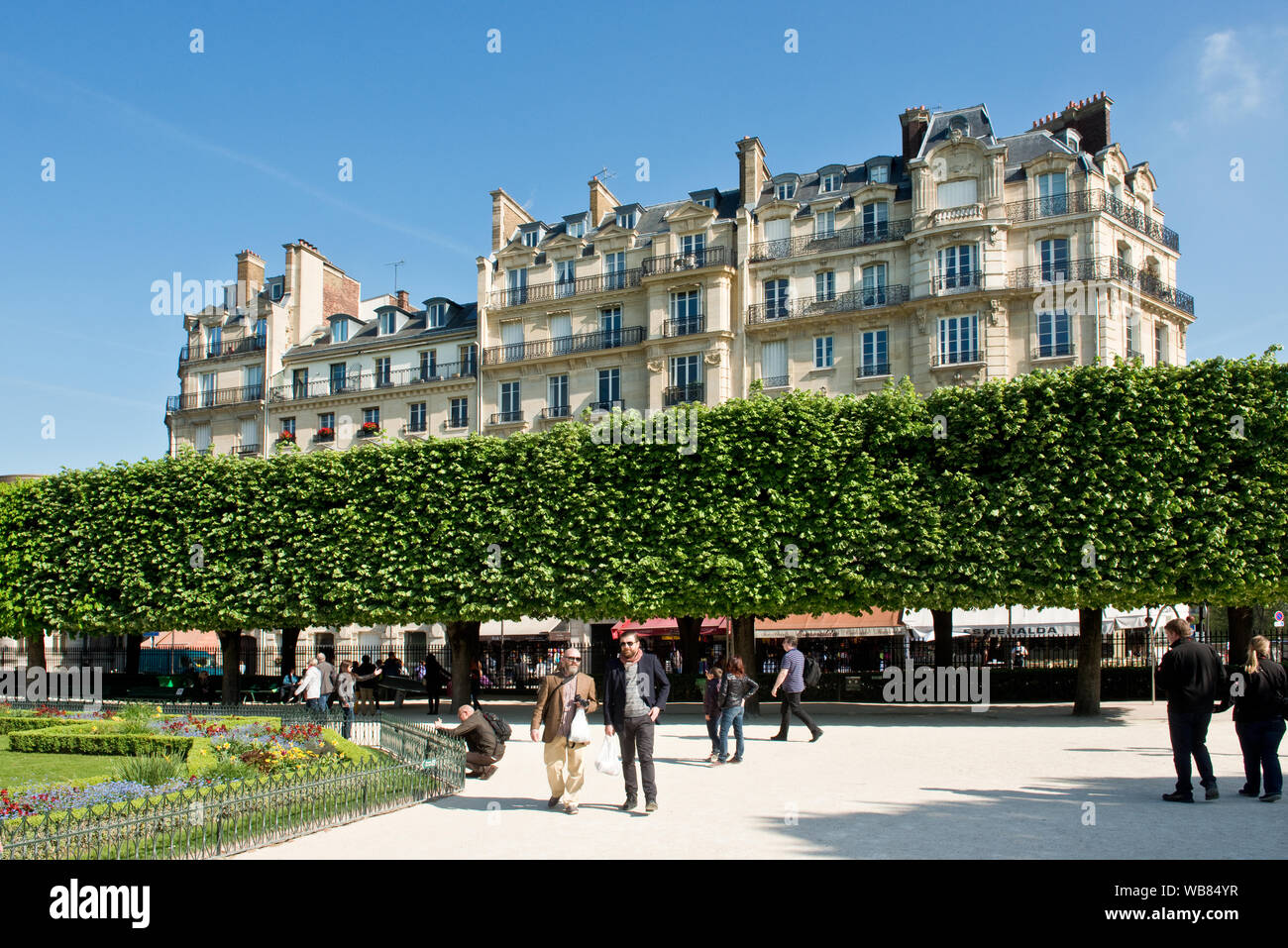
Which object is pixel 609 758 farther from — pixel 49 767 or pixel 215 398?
pixel 215 398

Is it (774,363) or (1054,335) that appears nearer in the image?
(1054,335)

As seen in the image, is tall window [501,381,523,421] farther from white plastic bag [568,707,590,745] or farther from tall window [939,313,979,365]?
white plastic bag [568,707,590,745]

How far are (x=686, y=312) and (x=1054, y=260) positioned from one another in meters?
13.5

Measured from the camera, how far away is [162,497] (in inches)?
1067

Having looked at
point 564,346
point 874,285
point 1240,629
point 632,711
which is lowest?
point 1240,629

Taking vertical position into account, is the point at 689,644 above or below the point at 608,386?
below

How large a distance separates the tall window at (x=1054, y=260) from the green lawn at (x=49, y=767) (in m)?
31.3

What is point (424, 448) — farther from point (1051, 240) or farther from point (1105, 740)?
point (1051, 240)

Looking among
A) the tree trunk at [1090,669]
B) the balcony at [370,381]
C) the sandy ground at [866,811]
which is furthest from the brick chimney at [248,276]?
the tree trunk at [1090,669]

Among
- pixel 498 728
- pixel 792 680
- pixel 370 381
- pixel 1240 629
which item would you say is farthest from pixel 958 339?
pixel 370 381

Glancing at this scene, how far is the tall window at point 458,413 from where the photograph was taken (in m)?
44.5

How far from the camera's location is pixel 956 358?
3512cm

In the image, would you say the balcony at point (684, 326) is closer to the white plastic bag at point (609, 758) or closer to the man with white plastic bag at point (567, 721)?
the man with white plastic bag at point (567, 721)
